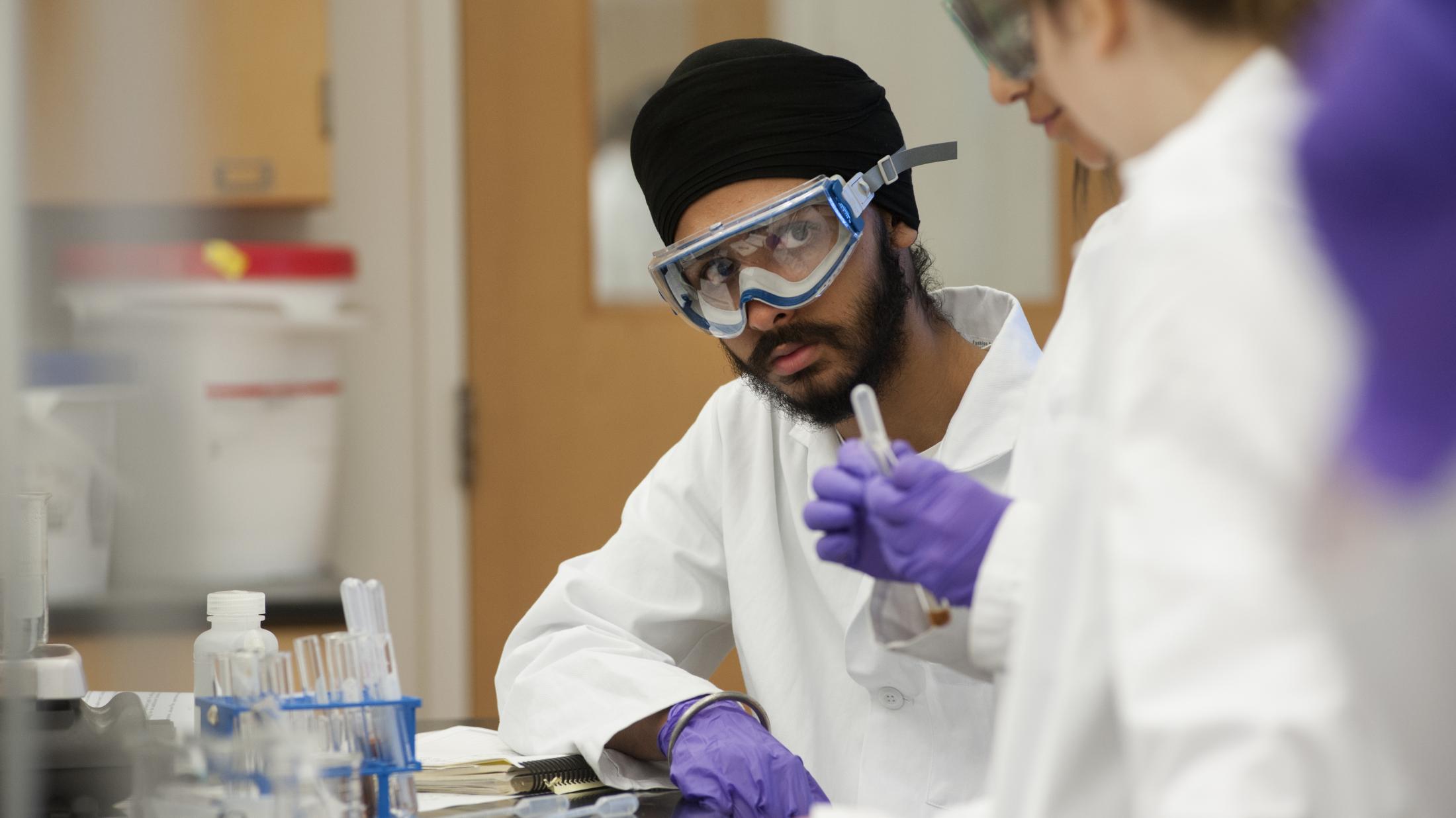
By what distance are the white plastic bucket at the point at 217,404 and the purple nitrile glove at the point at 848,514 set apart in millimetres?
441

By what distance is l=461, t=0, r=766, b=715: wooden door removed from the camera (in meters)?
2.84

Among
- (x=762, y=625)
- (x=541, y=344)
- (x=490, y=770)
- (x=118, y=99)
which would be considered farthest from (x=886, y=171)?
(x=541, y=344)

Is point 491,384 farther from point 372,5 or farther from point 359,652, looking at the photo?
point 359,652

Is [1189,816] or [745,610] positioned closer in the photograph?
[1189,816]

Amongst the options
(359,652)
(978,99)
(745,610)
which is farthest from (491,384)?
(359,652)

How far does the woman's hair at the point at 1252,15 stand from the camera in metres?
0.71

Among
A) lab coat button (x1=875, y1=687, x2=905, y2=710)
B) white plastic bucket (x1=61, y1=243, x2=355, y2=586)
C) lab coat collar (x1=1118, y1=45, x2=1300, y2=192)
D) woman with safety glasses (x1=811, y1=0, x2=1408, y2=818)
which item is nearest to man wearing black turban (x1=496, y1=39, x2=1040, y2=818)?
lab coat button (x1=875, y1=687, x2=905, y2=710)

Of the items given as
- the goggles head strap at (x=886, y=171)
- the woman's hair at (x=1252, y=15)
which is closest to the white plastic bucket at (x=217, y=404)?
the woman's hair at (x=1252, y=15)

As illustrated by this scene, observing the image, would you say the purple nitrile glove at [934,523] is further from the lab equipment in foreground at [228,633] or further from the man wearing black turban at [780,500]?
the lab equipment in foreground at [228,633]

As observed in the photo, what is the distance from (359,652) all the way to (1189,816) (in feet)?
2.01

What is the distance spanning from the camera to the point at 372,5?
282 centimetres

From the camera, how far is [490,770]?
127cm

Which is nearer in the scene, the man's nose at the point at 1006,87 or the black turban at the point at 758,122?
the man's nose at the point at 1006,87

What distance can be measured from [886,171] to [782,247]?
151 millimetres
